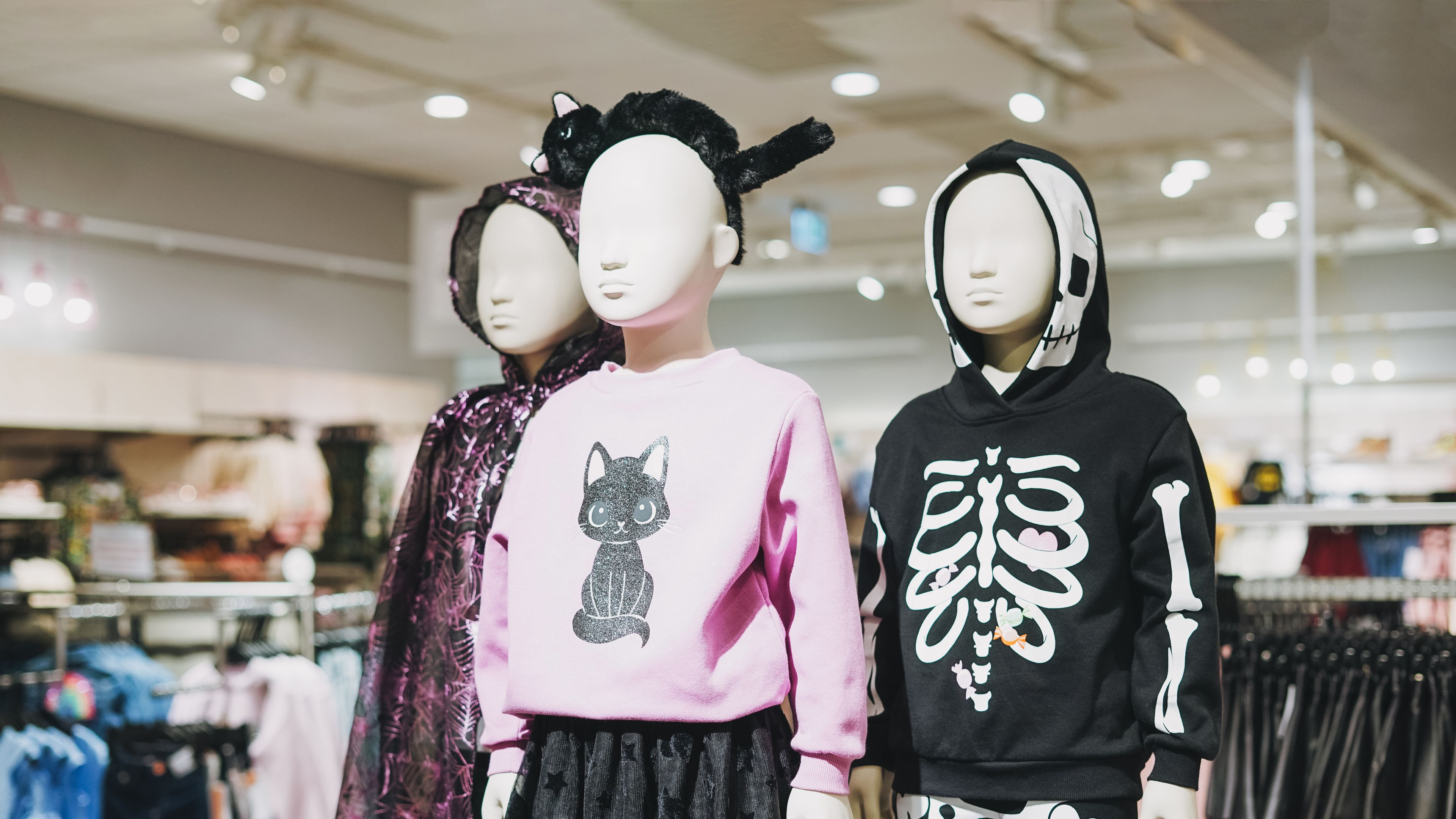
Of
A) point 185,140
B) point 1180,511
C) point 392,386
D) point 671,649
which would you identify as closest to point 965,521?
point 1180,511

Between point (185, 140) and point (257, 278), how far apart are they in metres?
0.85

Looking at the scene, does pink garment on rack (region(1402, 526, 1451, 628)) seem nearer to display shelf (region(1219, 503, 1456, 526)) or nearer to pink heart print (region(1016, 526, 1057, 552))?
display shelf (region(1219, 503, 1456, 526))

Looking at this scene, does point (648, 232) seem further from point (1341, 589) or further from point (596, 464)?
point (1341, 589)

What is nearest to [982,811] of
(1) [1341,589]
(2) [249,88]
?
(1) [1341,589]

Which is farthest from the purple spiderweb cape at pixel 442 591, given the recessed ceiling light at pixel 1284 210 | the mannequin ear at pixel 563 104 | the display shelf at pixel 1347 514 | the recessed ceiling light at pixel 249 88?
the recessed ceiling light at pixel 249 88

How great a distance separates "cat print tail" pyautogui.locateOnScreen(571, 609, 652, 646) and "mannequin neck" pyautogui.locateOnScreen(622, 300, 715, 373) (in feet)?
1.01

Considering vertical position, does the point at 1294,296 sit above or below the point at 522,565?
above

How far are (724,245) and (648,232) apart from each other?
0.11m

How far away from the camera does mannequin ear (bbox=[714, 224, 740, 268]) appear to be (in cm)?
151

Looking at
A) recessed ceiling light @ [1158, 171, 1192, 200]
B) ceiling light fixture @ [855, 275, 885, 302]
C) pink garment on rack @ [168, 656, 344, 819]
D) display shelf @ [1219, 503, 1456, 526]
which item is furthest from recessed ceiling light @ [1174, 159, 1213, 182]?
pink garment on rack @ [168, 656, 344, 819]

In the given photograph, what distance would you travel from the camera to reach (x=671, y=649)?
1.35 meters

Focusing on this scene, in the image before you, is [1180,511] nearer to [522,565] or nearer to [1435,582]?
[522,565]

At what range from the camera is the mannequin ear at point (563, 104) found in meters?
1.64

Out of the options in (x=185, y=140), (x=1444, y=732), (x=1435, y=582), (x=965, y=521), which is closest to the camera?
(x=965, y=521)
